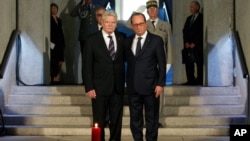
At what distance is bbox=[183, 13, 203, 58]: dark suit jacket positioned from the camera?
11.3m

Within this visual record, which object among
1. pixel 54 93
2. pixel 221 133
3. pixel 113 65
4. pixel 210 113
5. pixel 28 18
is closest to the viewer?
pixel 113 65

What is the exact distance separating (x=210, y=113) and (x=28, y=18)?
3.87 meters

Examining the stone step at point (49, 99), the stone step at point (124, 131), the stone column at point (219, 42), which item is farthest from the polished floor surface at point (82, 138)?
the stone column at point (219, 42)

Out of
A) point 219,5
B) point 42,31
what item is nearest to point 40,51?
point 42,31

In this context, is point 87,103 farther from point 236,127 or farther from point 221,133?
point 236,127

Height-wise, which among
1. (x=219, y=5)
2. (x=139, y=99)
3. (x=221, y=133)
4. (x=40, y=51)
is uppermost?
(x=219, y=5)

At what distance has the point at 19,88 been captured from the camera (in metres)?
10.4

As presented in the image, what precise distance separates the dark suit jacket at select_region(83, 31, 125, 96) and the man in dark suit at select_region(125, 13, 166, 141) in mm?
164

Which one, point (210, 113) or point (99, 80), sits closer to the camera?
point (99, 80)

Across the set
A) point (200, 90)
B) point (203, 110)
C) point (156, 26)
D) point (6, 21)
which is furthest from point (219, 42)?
point (6, 21)

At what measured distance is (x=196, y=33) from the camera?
11.3m

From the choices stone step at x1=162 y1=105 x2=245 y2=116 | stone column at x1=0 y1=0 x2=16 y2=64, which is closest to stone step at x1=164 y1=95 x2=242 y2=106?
stone step at x1=162 y1=105 x2=245 y2=116

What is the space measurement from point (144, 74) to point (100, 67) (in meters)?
0.53

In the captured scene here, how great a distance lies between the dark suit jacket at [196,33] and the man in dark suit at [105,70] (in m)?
4.41
